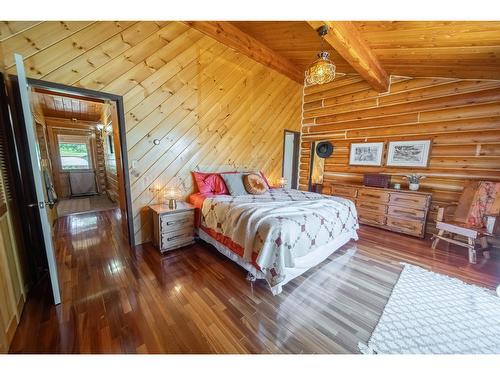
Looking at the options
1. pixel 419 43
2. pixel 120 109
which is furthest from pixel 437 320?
pixel 120 109

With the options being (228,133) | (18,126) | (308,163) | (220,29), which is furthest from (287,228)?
(308,163)

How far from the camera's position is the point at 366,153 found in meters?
4.17

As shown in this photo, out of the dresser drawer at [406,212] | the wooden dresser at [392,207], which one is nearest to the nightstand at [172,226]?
the wooden dresser at [392,207]

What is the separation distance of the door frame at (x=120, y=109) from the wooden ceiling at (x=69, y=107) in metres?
Answer: 1.62

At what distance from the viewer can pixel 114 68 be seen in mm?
2441

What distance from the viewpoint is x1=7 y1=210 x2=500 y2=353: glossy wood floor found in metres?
1.40

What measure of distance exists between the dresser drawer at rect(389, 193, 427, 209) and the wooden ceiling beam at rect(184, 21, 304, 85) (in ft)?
11.2

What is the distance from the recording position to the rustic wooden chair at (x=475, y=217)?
2.59 metres

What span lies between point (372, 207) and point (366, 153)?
3.83 ft

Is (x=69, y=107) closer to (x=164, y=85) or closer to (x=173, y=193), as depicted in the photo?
(x=164, y=85)

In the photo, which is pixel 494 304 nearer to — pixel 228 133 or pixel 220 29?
pixel 228 133

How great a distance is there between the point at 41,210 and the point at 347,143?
16.3 feet

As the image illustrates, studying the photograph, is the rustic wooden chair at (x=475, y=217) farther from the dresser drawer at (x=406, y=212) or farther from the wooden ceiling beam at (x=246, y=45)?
the wooden ceiling beam at (x=246, y=45)

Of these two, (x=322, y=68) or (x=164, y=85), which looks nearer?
(x=322, y=68)
